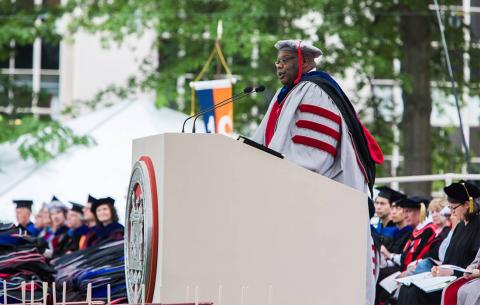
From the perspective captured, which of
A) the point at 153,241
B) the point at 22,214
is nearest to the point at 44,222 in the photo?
the point at 22,214

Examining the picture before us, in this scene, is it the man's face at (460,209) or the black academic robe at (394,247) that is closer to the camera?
the man's face at (460,209)

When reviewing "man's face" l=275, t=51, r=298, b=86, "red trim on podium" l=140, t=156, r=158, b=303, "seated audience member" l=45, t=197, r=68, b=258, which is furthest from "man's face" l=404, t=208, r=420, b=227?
"red trim on podium" l=140, t=156, r=158, b=303

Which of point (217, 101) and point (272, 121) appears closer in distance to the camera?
point (272, 121)

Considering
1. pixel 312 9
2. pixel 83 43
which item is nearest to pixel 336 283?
pixel 312 9

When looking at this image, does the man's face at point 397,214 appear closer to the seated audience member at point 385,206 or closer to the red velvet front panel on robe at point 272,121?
the seated audience member at point 385,206

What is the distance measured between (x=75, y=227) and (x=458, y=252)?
6691 mm

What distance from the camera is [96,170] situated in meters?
17.1

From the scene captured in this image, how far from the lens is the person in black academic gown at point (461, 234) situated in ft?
33.5

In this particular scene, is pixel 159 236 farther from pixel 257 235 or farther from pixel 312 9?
pixel 312 9

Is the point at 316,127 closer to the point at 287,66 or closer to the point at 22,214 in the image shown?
the point at 287,66

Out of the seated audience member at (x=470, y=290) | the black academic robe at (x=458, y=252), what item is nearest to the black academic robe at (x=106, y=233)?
the black academic robe at (x=458, y=252)

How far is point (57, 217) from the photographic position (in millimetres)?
16578

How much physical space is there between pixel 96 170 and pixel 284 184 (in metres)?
11.5

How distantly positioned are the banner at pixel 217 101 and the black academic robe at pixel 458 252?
583 centimetres
